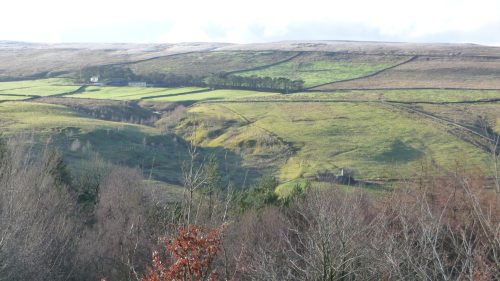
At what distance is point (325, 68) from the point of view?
140 metres

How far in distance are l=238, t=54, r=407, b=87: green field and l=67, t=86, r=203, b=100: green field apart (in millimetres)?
24175

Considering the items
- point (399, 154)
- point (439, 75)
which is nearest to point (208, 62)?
point (439, 75)

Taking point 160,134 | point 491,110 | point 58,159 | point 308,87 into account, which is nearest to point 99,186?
point 58,159

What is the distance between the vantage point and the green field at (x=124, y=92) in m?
103

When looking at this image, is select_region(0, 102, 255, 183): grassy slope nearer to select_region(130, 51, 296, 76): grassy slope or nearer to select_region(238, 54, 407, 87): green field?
select_region(238, 54, 407, 87): green field

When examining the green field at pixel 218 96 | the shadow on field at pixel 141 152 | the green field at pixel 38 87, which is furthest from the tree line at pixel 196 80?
the shadow on field at pixel 141 152

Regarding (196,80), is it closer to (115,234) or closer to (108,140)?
(108,140)

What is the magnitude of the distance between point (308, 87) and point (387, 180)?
53277mm

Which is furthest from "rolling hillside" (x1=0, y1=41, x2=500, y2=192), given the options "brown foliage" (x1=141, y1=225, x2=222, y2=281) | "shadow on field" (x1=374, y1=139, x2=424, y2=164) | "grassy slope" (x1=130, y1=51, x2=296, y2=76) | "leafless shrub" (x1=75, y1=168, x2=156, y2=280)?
"brown foliage" (x1=141, y1=225, x2=222, y2=281)

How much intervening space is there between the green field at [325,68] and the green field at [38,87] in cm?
3917

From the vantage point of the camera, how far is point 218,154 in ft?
241

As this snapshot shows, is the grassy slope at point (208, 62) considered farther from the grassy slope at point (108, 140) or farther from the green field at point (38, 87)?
the grassy slope at point (108, 140)

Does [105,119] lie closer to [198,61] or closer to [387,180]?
[387,180]

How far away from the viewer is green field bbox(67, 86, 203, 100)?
339 feet
